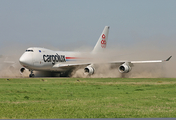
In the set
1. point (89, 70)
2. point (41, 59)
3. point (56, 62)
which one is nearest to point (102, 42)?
point (56, 62)

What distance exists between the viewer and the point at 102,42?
61594mm

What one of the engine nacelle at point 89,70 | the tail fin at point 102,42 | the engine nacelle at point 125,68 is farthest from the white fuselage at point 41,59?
the tail fin at point 102,42

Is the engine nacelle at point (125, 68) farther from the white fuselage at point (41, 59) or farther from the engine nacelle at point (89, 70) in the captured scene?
the white fuselage at point (41, 59)

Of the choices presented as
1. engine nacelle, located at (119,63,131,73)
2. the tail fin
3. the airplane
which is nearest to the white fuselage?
the airplane

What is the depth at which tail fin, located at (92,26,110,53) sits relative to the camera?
60.6m

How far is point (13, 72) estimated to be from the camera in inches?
2060

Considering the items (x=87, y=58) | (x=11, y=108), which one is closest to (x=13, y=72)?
(x=87, y=58)

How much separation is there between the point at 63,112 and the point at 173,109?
431cm

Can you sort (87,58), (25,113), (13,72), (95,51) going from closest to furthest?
(25,113)
(13,72)
(87,58)
(95,51)

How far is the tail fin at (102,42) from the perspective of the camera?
6062 centimetres

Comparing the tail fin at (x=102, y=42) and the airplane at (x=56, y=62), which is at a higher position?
the tail fin at (x=102, y=42)

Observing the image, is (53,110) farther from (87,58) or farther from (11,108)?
(87,58)

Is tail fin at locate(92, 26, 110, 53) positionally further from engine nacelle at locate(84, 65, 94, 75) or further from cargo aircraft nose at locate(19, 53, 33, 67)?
cargo aircraft nose at locate(19, 53, 33, 67)

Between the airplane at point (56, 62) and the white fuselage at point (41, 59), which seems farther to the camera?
the airplane at point (56, 62)
